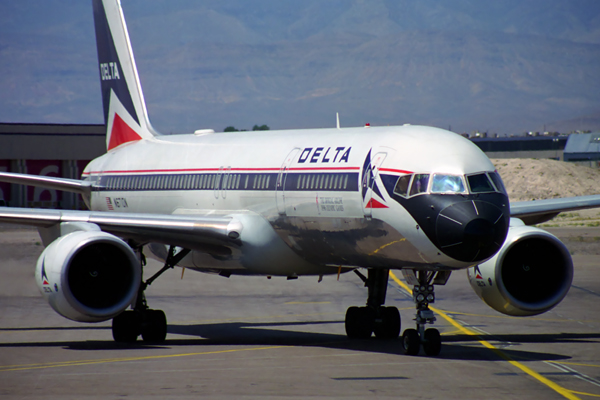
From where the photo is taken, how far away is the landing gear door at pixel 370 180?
1867 centimetres

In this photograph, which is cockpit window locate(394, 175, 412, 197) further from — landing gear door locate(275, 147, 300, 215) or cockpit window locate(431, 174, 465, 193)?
landing gear door locate(275, 147, 300, 215)

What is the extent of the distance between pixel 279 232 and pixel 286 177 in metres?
1.24

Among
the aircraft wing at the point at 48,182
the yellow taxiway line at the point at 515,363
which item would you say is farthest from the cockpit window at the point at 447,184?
the aircraft wing at the point at 48,182

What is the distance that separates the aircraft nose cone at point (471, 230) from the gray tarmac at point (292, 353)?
2.16 metres

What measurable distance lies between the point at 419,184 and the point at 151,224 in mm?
6536

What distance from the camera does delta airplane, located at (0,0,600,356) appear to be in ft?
57.9

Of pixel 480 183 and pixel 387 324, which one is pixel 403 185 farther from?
pixel 387 324

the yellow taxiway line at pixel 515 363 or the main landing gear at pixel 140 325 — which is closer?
the yellow taxiway line at pixel 515 363

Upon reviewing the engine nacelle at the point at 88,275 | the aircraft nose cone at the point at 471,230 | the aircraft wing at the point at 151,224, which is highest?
the aircraft nose cone at the point at 471,230

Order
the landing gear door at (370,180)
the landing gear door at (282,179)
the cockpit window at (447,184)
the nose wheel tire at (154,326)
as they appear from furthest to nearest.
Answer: the nose wheel tire at (154,326) < the landing gear door at (282,179) < the landing gear door at (370,180) < the cockpit window at (447,184)

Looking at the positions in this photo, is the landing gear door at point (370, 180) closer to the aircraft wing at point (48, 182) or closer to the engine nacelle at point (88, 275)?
the engine nacelle at point (88, 275)

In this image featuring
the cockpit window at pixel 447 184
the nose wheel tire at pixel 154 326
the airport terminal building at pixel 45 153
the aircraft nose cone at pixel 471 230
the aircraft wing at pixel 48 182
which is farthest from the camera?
the airport terminal building at pixel 45 153

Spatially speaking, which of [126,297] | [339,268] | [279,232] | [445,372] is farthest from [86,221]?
[445,372]

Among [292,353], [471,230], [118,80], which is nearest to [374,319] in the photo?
[292,353]
